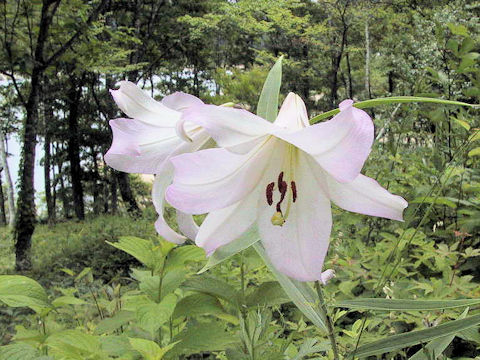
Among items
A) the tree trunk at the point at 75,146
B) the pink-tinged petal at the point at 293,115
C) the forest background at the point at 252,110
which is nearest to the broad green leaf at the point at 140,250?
the forest background at the point at 252,110

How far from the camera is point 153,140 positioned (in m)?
0.41

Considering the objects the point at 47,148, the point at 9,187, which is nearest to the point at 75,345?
the point at 9,187

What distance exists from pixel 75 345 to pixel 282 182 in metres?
0.49

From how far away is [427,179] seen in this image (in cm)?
176

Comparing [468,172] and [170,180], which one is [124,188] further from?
→ [170,180]

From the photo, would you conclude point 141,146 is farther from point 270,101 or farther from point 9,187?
point 9,187

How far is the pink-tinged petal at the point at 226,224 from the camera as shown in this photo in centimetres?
35

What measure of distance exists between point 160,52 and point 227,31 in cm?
184

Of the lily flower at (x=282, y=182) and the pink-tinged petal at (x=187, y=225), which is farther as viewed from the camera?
the pink-tinged petal at (x=187, y=225)

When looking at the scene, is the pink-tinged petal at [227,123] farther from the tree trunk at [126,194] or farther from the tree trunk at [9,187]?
the tree trunk at [9,187]

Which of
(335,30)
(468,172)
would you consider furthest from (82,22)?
(335,30)

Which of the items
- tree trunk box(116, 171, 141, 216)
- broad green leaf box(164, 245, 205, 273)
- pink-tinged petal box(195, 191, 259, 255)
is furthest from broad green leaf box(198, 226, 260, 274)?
tree trunk box(116, 171, 141, 216)

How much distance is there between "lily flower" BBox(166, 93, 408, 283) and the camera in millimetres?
295

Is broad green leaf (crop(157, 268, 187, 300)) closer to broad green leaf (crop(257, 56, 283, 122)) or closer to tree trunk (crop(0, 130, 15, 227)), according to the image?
broad green leaf (crop(257, 56, 283, 122))
